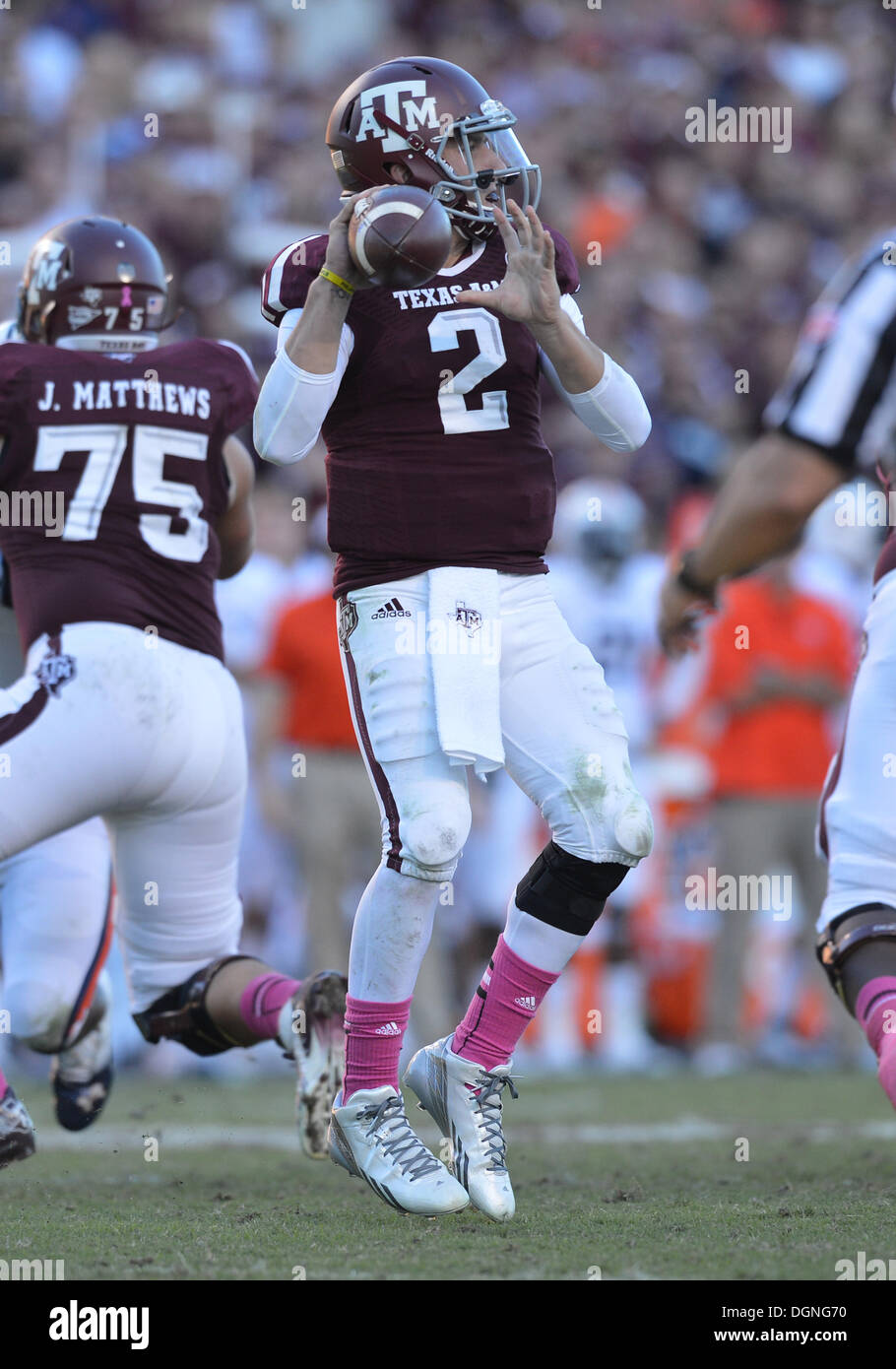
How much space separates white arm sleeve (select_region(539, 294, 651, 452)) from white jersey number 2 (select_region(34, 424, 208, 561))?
879 millimetres

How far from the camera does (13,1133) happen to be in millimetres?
3783

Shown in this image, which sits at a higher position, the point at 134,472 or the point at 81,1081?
the point at 134,472

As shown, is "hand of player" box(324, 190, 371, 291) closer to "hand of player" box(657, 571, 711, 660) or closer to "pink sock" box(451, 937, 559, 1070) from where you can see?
"hand of player" box(657, 571, 711, 660)

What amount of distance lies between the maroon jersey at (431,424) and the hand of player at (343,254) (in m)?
0.18

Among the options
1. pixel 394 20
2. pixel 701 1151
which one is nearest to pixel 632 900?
pixel 701 1151

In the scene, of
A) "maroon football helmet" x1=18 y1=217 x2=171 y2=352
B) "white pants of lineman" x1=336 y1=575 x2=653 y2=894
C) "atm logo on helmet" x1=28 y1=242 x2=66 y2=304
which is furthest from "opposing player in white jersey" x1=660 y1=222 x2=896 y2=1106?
"atm logo on helmet" x1=28 y1=242 x2=66 y2=304

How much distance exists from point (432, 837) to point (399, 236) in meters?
1.07

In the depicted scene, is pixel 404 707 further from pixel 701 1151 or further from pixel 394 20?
pixel 394 20

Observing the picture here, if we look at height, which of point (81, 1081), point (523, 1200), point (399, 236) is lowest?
point (523, 1200)

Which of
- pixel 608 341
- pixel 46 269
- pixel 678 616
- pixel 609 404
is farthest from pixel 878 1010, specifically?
pixel 608 341

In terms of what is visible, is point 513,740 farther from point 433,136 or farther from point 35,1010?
point 35,1010

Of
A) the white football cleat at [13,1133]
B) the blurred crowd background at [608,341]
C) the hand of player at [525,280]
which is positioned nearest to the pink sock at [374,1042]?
the white football cleat at [13,1133]

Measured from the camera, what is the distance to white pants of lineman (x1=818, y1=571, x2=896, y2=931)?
337 centimetres

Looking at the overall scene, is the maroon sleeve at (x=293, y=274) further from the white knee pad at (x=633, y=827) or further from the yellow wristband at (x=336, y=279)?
the white knee pad at (x=633, y=827)
